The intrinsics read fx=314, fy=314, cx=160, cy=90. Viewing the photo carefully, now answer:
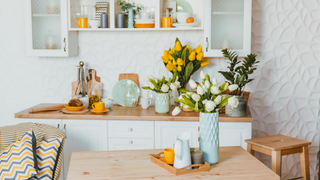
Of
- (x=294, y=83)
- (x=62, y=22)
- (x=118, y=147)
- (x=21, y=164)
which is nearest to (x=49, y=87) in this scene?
(x=62, y=22)

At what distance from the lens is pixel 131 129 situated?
9.44 feet

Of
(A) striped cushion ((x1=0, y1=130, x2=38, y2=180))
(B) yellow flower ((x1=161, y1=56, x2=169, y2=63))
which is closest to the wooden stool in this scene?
(B) yellow flower ((x1=161, y1=56, x2=169, y2=63))

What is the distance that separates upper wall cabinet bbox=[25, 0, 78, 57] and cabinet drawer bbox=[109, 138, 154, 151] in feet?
3.19

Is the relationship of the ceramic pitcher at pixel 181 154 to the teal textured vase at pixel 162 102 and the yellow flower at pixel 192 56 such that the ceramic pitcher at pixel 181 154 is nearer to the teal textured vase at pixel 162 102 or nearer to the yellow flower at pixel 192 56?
Result: the teal textured vase at pixel 162 102

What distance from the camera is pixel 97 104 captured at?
9.57 feet

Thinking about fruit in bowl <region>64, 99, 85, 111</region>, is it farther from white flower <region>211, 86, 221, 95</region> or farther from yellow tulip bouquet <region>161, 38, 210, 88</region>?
white flower <region>211, 86, 221, 95</region>

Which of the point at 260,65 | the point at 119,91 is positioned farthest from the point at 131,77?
the point at 260,65

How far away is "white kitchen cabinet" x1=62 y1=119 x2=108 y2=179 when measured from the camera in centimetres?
290

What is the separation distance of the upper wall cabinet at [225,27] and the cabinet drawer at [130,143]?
1011mm

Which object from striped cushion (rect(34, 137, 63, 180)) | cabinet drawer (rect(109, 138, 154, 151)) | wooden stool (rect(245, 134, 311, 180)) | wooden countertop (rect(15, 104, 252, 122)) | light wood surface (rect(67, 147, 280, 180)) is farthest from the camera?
cabinet drawer (rect(109, 138, 154, 151))

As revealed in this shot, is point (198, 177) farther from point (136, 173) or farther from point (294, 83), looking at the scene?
point (294, 83)

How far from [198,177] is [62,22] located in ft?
7.01

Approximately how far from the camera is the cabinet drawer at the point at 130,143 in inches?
114

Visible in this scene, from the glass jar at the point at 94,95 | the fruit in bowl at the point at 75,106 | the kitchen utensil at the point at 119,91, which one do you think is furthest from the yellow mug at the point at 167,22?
the fruit in bowl at the point at 75,106
